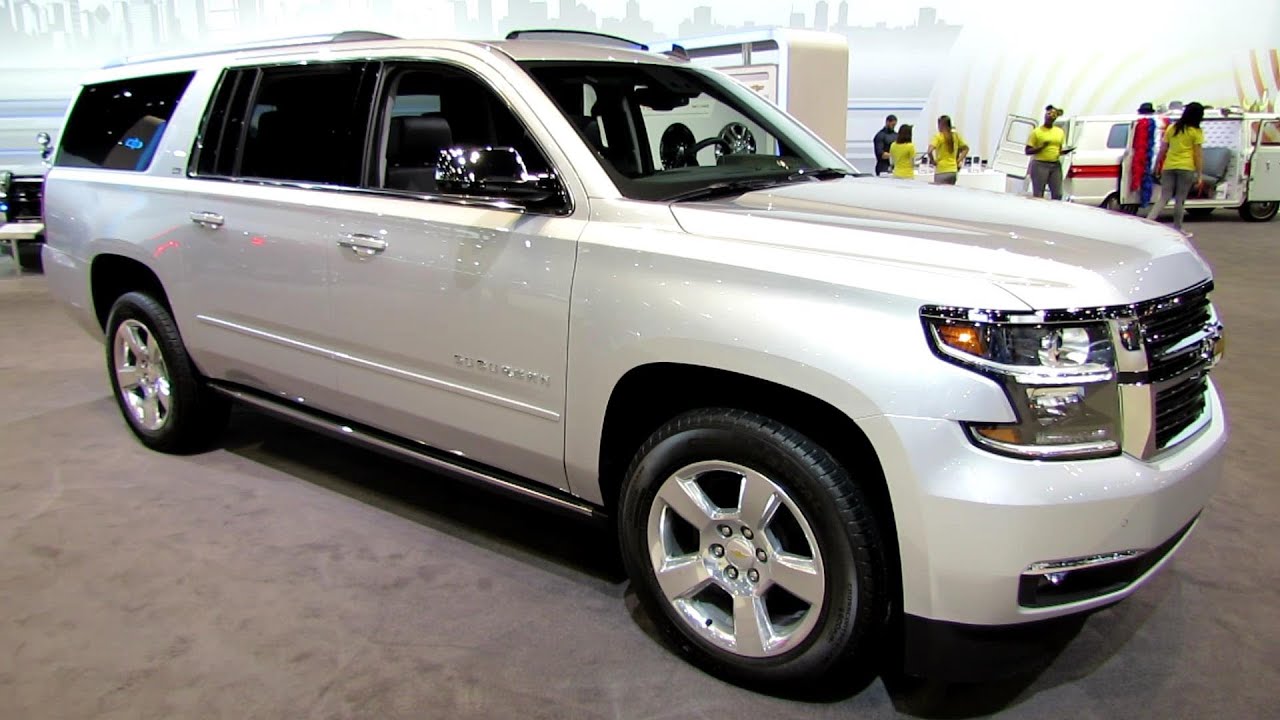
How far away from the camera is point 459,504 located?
138 inches

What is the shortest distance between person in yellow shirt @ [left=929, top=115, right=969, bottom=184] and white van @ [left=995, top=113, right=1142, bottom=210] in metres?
2.10

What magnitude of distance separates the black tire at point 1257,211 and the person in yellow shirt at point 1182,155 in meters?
3.10

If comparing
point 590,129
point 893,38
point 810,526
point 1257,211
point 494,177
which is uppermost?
point 893,38

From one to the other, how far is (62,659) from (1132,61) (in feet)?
48.8

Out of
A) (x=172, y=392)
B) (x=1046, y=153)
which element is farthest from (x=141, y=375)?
(x=1046, y=153)

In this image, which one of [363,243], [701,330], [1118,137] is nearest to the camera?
[701,330]

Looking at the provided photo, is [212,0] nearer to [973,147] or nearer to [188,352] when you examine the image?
[188,352]

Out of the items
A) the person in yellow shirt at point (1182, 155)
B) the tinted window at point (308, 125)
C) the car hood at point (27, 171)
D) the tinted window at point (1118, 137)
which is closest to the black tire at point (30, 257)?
the car hood at point (27, 171)

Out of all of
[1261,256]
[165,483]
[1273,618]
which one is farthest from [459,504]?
[1261,256]

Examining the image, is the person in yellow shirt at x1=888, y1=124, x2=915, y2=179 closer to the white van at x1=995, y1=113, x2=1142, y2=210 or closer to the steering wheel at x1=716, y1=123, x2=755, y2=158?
the white van at x1=995, y1=113, x2=1142, y2=210

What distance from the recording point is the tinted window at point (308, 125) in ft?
9.94

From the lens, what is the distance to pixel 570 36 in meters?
3.50

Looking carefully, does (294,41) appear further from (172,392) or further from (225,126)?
(172,392)

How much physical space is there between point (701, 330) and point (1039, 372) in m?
0.72
